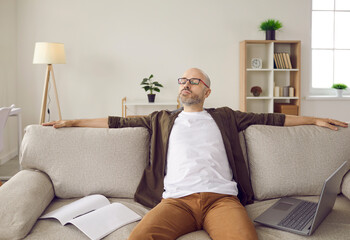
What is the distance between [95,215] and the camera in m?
1.79

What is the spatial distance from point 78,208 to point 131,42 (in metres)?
3.90

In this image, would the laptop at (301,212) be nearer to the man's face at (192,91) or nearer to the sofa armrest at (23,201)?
the man's face at (192,91)

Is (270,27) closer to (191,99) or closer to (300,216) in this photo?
(191,99)

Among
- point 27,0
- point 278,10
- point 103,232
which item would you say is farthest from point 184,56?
point 103,232

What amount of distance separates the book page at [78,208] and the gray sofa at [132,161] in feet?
0.25

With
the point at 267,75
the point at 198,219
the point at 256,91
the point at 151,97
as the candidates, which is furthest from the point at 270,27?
the point at 198,219

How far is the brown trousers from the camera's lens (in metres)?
1.59

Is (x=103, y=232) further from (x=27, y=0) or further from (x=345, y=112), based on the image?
(x=345, y=112)

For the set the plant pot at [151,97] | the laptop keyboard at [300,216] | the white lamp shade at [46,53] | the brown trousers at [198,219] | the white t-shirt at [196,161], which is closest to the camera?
the brown trousers at [198,219]

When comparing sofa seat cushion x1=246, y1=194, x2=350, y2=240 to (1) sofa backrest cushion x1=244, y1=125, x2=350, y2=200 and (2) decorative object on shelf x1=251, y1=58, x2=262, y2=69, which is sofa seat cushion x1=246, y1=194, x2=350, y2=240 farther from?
(2) decorative object on shelf x1=251, y1=58, x2=262, y2=69

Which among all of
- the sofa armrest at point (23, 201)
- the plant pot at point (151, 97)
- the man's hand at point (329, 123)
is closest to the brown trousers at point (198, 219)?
the sofa armrest at point (23, 201)

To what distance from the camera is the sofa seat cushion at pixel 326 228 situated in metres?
1.63

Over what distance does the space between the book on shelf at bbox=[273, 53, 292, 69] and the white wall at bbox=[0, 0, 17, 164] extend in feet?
12.1

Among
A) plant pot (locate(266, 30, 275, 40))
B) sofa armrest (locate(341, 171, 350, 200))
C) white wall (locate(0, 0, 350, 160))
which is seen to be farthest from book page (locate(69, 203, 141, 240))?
plant pot (locate(266, 30, 275, 40))
